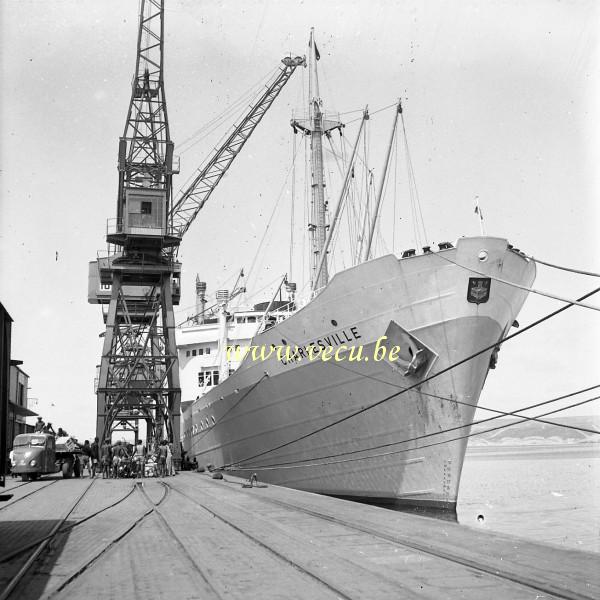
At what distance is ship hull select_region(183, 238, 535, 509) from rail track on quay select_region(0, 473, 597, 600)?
121 inches

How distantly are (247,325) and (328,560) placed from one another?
24.9 metres

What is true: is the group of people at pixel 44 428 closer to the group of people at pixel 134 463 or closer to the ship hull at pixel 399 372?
the group of people at pixel 134 463

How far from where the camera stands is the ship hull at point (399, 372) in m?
13.5

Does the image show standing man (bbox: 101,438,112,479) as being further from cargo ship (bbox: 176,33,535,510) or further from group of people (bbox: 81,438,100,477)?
cargo ship (bbox: 176,33,535,510)

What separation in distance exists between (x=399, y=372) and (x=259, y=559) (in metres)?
7.51

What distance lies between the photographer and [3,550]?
24.6 feet

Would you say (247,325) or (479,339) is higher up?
(247,325)

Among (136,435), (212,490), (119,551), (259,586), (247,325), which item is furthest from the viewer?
(136,435)

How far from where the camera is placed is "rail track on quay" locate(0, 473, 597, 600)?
5.42 m

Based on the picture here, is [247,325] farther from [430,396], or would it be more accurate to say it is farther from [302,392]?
[430,396]

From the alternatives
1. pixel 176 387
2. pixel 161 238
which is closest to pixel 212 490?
pixel 176 387

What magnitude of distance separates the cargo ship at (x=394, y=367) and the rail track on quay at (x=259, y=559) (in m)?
3.08

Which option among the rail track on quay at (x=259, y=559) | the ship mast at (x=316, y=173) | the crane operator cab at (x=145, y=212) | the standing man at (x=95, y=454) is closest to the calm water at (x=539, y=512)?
the rail track on quay at (x=259, y=559)

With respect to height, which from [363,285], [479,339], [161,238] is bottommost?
[479,339]
